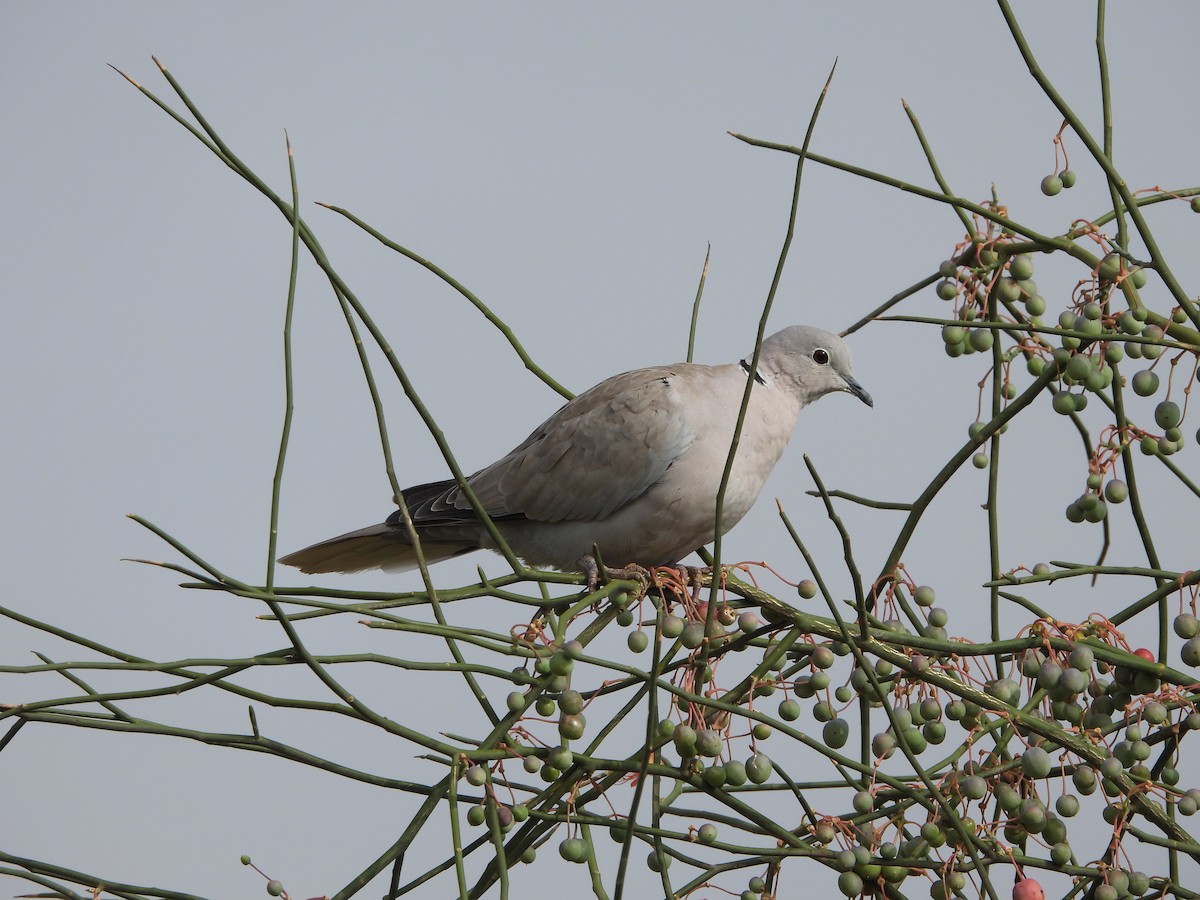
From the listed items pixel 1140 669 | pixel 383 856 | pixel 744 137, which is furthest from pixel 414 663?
pixel 1140 669

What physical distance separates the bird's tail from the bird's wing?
15 cm

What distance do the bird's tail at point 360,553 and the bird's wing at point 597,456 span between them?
6.0 inches

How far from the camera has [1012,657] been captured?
6.05 feet

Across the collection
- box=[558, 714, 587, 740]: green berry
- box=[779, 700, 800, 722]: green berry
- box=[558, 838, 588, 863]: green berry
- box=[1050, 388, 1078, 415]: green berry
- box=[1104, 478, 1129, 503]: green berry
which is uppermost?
box=[1050, 388, 1078, 415]: green berry

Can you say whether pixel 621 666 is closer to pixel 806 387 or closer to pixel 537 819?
pixel 537 819

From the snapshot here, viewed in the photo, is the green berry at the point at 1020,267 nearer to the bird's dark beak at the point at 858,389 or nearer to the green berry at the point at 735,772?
the green berry at the point at 735,772

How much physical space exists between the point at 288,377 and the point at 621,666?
22.2 inches

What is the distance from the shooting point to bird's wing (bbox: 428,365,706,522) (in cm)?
321

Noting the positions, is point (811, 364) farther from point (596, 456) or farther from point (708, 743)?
point (708, 743)

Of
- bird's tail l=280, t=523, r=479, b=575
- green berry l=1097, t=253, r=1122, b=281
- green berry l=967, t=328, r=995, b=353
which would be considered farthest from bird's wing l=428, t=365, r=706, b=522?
green berry l=1097, t=253, r=1122, b=281

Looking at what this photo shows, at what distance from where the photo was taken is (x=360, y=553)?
3.35m

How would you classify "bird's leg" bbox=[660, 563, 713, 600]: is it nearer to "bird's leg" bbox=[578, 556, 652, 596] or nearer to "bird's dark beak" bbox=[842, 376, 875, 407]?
"bird's leg" bbox=[578, 556, 652, 596]

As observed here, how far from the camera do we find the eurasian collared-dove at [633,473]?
10.4 ft

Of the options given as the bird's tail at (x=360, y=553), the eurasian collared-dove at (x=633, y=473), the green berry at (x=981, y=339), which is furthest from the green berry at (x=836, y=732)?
the bird's tail at (x=360, y=553)
